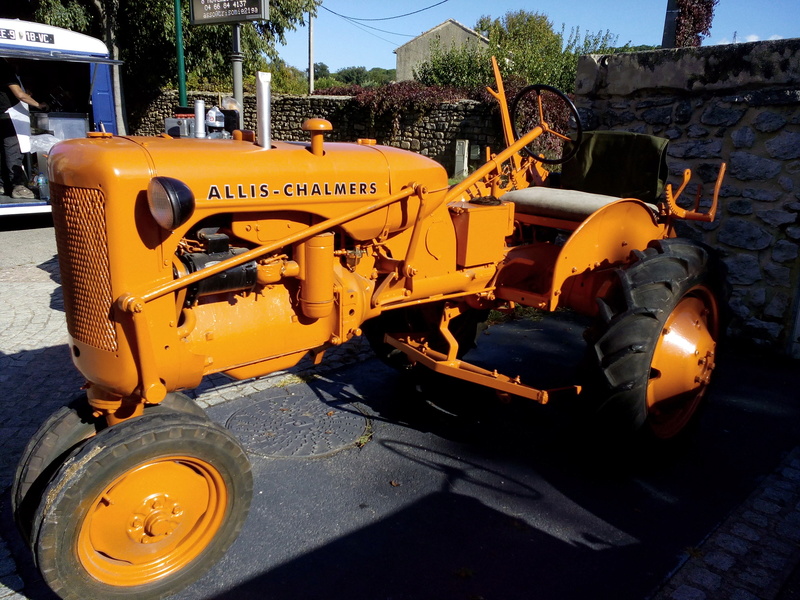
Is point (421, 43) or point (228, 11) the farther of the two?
point (421, 43)

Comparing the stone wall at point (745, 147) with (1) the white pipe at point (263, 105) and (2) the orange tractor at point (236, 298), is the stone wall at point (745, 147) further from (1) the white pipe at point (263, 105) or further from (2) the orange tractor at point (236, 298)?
(1) the white pipe at point (263, 105)

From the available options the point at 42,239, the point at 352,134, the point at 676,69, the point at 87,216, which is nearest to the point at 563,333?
the point at 676,69

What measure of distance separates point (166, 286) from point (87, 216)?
1.11ft

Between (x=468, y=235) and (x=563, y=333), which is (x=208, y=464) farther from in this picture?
(x=563, y=333)

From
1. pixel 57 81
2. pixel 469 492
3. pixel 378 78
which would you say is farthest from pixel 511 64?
pixel 378 78

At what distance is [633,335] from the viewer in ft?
9.43

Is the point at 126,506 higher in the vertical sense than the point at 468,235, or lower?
lower

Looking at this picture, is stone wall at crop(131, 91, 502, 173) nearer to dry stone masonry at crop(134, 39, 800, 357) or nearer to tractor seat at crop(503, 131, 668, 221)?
dry stone masonry at crop(134, 39, 800, 357)

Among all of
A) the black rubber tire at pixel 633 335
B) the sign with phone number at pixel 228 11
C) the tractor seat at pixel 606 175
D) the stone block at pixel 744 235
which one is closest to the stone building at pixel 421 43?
the sign with phone number at pixel 228 11

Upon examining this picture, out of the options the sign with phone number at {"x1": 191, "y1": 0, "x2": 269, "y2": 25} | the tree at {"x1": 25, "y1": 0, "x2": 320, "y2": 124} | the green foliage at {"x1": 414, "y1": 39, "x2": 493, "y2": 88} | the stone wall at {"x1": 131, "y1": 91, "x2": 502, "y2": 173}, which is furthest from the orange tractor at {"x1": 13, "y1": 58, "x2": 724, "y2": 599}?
the green foliage at {"x1": 414, "y1": 39, "x2": 493, "y2": 88}

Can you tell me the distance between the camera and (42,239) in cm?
841

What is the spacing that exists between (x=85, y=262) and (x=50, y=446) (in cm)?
72

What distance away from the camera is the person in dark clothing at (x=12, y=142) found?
8789 mm

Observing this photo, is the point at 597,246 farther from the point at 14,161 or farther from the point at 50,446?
the point at 14,161
